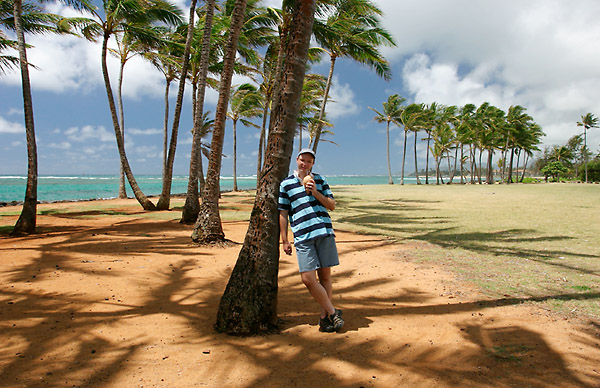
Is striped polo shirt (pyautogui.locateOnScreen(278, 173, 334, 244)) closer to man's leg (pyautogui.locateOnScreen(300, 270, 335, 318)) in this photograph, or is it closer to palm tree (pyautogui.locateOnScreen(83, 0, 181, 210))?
man's leg (pyautogui.locateOnScreen(300, 270, 335, 318))

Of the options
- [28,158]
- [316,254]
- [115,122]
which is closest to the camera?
[316,254]

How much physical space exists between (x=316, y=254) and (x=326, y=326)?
2.51ft

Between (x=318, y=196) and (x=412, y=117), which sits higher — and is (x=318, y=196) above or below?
below

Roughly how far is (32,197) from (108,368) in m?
8.01

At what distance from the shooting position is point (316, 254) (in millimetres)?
3330

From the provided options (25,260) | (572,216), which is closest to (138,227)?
(25,260)

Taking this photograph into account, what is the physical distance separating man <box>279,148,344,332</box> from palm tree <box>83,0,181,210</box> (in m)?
11.4

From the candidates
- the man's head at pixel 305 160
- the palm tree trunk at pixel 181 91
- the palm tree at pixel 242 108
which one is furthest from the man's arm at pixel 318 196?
the palm tree at pixel 242 108

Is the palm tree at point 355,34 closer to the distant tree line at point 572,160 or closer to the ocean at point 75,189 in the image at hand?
the ocean at point 75,189

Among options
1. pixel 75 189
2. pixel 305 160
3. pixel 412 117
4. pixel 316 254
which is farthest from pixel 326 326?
pixel 75 189

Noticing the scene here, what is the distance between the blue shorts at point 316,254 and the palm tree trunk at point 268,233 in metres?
0.39

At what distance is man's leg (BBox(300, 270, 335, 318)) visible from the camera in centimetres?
327

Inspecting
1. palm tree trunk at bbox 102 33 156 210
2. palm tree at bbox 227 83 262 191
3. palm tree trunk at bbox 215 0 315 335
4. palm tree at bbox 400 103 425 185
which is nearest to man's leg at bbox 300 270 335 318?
palm tree trunk at bbox 215 0 315 335

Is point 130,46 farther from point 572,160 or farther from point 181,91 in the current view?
point 572,160
